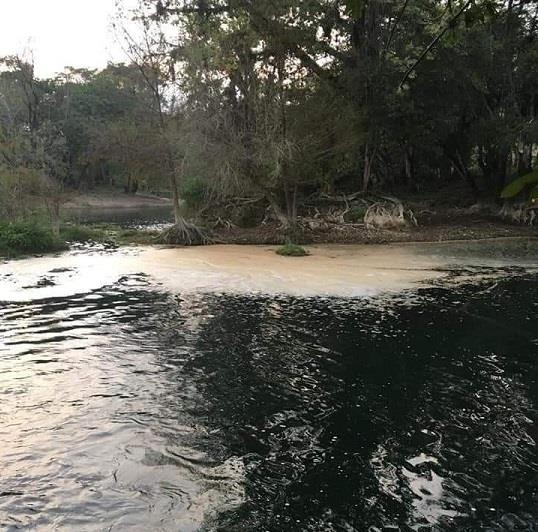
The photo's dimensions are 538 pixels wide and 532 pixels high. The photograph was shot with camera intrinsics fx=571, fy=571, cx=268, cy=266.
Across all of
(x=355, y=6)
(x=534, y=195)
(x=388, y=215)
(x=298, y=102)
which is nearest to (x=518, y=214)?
(x=388, y=215)

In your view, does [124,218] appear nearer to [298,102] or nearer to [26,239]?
[26,239]

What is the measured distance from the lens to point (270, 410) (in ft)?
22.2

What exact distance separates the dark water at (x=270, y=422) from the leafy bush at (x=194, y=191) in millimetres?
18132

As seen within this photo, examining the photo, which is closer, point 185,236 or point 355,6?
point 355,6

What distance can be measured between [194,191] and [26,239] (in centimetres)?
962

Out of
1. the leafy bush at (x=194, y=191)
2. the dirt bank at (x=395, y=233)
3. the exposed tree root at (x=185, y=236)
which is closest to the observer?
the dirt bank at (x=395, y=233)

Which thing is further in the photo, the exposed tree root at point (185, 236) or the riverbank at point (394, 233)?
the exposed tree root at point (185, 236)

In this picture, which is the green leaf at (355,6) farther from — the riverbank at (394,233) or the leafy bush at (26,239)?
the riverbank at (394,233)

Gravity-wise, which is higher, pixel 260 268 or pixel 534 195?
pixel 534 195

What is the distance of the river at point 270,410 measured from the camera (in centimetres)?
482

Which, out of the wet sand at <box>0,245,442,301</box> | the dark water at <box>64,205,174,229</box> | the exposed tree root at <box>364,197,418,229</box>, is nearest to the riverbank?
the exposed tree root at <box>364,197,418,229</box>

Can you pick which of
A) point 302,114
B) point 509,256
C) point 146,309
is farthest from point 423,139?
point 146,309

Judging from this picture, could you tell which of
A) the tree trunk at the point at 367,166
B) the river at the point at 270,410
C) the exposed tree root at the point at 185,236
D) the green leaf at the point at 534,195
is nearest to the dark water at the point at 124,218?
the exposed tree root at the point at 185,236

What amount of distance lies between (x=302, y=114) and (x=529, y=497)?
63.9 feet
